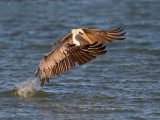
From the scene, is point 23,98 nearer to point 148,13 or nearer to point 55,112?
point 55,112

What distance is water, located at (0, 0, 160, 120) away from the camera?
7.48m

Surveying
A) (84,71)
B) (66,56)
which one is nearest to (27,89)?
(66,56)

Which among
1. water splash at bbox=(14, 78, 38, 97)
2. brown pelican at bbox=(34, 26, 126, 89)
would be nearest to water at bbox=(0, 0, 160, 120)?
water splash at bbox=(14, 78, 38, 97)

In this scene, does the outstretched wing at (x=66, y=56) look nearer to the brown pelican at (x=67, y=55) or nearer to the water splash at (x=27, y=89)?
the brown pelican at (x=67, y=55)

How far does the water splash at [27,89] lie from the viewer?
335 inches

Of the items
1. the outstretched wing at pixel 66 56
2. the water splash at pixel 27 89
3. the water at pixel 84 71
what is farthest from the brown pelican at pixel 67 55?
the water splash at pixel 27 89

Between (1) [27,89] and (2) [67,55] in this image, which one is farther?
(1) [27,89]

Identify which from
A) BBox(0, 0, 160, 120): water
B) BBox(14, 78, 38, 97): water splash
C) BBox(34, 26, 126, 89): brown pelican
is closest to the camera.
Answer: BBox(34, 26, 126, 89): brown pelican

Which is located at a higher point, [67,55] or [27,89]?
[67,55]

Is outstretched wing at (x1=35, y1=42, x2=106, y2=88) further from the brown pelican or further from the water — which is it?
the water

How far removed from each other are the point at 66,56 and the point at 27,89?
5.77ft

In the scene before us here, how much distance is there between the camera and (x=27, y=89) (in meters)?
8.65

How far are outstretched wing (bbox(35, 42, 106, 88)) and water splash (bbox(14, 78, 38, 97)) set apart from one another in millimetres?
1074

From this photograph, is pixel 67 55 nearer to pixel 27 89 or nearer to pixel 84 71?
pixel 27 89
